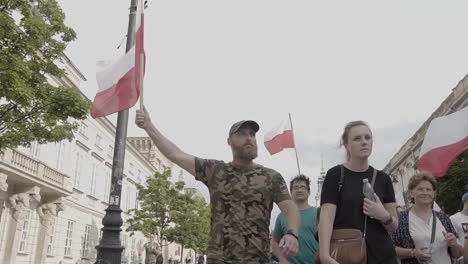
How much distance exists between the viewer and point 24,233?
21609 millimetres

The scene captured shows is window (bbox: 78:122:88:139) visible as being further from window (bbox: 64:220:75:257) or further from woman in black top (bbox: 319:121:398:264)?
woman in black top (bbox: 319:121:398:264)

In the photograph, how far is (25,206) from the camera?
20.8m

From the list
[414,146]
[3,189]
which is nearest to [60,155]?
[3,189]

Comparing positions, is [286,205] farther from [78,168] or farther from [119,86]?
[78,168]

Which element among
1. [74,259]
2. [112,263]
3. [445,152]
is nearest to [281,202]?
[445,152]

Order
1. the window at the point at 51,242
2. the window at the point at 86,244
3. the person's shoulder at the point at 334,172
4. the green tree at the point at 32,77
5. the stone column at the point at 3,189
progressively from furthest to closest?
the window at the point at 86,244 → the window at the point at 51,242 → the stone column at the point at 3,189 → the green tree at the point at 32,77 → the person's shoulder at the point at 334,172

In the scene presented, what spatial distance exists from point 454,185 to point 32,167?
23.7 metres

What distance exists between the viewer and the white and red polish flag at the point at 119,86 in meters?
6.23

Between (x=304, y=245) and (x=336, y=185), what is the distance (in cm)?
217

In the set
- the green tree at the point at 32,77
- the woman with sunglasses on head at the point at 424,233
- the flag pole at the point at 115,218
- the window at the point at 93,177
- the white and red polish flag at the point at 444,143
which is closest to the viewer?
the woman with sunglasses on head at the point at 424,233

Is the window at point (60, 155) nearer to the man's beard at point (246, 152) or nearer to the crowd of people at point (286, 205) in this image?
the crowd of people at point (286, 205)

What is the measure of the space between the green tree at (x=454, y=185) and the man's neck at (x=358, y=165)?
26.4 metres

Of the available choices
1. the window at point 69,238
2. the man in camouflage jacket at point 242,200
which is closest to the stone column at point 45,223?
the window at point 69,238

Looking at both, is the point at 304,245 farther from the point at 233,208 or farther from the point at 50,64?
the point at 50,64
